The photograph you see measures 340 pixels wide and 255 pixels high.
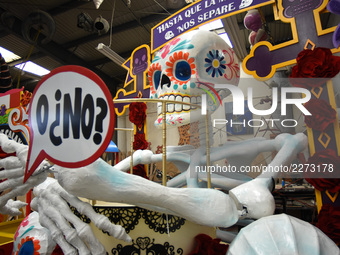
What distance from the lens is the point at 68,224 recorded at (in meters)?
0.97

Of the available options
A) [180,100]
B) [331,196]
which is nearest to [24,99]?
[180,100]

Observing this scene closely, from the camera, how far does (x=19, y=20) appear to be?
17.8ft

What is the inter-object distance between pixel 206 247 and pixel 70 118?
78 centimetres

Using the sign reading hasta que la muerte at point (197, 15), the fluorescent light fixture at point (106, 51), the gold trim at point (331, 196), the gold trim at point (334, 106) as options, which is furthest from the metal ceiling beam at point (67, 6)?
the gold trim at point (331, 196)

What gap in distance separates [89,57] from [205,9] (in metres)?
6.29

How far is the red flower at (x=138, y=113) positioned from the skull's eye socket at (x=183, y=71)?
80 cm

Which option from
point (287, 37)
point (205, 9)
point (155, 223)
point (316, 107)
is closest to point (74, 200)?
point (155, 223)

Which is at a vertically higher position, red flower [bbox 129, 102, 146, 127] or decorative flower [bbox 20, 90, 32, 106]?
decorative flower [bbox 20, 90, 32, 106]

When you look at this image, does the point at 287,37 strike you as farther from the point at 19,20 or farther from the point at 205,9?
the point at 19,20

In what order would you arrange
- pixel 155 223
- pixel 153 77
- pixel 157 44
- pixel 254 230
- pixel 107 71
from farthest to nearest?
pixel 107 71
pixel 157 44
pixel 153 77
pixel 155 223
pixel 254 230

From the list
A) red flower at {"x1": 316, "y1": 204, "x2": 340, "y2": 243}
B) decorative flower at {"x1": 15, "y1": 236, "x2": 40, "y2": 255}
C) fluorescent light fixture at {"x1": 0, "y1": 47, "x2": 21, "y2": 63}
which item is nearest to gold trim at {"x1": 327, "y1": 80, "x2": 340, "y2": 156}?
red flower at {"x1": 316, "y1": 204, "x2": 340, "y2": 243}

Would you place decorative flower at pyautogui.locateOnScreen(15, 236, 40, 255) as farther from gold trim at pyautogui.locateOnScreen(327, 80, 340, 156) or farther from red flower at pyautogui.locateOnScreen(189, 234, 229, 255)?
gold trim at pyautogui.locateOnScreen(327, 80, 340, 156)

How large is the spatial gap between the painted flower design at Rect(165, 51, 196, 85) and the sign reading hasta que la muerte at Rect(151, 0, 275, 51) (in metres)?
0.39

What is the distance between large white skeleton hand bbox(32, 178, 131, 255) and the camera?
862mm
